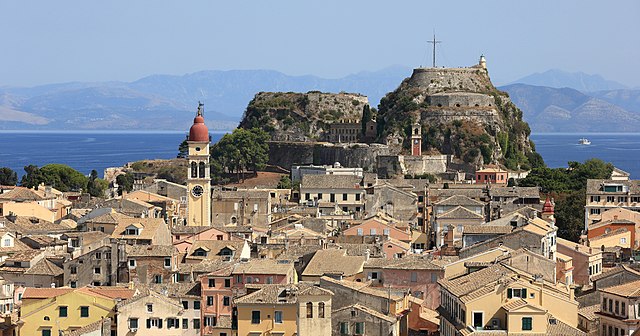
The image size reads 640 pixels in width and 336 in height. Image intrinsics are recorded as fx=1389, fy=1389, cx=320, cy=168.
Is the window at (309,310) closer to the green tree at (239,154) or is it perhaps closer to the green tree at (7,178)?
the green tree at (7,178)

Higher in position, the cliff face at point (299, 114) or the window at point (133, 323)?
the cliff face at point (299, 114)

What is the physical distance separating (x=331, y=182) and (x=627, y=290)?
51951 millimetres

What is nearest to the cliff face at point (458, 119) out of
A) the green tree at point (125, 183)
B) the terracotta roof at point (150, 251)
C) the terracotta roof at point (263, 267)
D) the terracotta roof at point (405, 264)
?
the green tree at point (125, 183)

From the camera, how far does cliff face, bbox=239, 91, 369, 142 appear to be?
155250 millimetres

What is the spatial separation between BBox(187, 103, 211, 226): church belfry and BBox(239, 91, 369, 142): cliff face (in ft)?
228

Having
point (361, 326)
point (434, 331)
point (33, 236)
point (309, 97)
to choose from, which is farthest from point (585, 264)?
point (309, 97)

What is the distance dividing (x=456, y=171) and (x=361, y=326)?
289 feet

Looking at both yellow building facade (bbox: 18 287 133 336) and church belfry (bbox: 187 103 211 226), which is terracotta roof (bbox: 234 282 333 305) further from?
church belfry (bbox: 187 103 211 226)

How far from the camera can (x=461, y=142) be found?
133375 mm

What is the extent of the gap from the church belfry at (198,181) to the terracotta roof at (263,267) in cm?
2984

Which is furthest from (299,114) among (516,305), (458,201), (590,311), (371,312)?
(516,305)

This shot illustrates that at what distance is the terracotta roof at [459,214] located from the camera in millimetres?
73938

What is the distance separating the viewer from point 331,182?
92.1m

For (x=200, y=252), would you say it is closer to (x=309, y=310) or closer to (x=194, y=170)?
(x=309, y=310)
